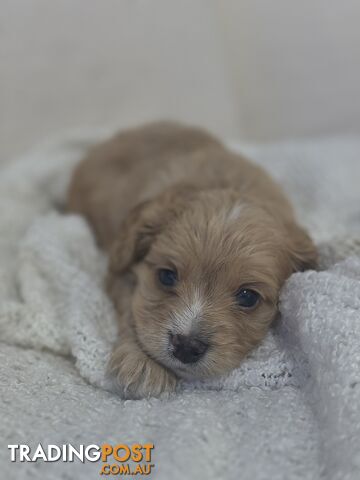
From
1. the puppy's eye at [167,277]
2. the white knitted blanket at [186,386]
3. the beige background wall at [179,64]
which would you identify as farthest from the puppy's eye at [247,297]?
the beige background wall at [179,64]

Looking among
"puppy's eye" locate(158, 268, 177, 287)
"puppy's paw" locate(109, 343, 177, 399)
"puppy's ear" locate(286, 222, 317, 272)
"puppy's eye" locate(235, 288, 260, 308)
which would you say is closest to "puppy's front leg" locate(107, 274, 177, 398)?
"puppy's paw" locate(109, 343, 177, 399)

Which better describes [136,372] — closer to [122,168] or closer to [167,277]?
[167,277]

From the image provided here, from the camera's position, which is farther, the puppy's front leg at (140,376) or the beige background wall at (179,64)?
the beige background wall at (179,64)

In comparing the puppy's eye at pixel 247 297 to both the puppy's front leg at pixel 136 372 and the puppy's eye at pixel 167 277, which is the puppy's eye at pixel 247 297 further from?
the puppy's front leg at pixel 136 372

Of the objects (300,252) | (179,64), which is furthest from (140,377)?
(179,64)

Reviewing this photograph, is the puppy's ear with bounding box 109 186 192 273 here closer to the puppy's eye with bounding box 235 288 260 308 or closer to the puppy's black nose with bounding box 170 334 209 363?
the puppy's eye with bounding box 235 288 260 308

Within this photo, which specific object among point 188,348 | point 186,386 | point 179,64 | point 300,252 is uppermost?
point 179,64

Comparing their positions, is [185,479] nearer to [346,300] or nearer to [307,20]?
[346,300]
